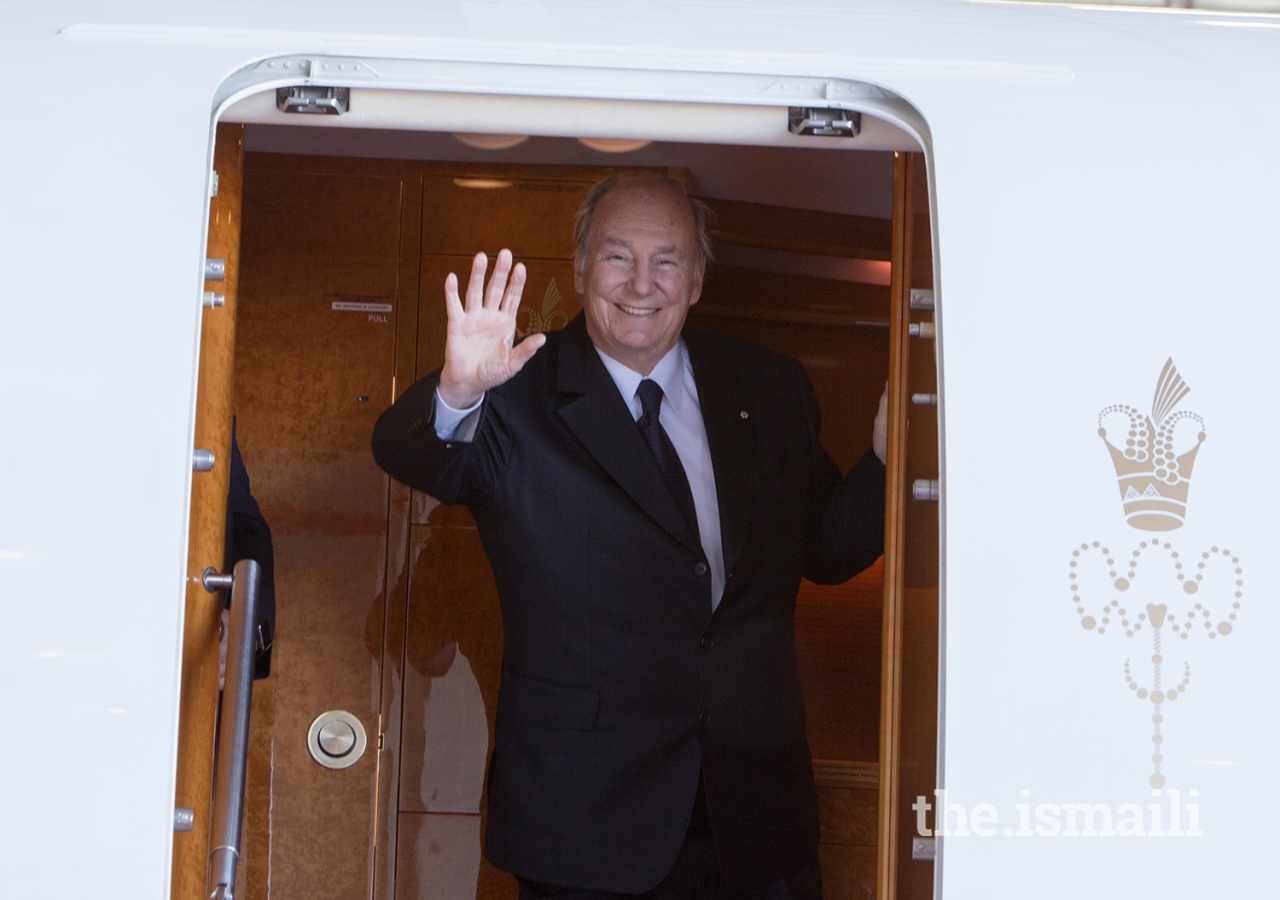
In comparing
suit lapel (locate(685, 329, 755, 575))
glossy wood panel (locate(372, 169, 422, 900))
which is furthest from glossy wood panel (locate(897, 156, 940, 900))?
glossy wood panel (locate(372, 169, 422, 900))

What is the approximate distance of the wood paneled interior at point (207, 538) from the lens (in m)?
1.50

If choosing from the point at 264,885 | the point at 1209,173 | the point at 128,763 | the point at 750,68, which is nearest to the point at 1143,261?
the point at 1209,173

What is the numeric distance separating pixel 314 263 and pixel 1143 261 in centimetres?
248

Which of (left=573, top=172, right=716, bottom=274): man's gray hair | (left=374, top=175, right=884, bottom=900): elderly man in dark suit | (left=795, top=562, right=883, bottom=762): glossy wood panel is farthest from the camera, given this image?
(left=795, top=562, right=883, bottom=762): glossy wood panel

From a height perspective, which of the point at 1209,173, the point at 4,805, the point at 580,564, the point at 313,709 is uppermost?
the point at 1209,173

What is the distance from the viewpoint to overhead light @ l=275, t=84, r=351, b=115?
1.49 m

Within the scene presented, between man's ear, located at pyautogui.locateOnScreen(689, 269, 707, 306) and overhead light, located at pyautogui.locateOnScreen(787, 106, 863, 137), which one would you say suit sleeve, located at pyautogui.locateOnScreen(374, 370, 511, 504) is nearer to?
man's ear, located at pyautogui.locateOnScreen(689, 269, 707, 306)

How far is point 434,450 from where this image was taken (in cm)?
198

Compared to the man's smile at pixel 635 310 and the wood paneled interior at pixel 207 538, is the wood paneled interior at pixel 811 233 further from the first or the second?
the wood paneled interior at pixel 207 538

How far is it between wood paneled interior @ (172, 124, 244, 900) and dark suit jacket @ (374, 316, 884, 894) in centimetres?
40

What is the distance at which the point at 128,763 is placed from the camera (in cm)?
126

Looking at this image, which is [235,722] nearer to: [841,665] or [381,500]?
[381,500]

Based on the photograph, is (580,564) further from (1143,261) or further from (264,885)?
(264,885)

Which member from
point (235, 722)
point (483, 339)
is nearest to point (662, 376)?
point (483, 339)
